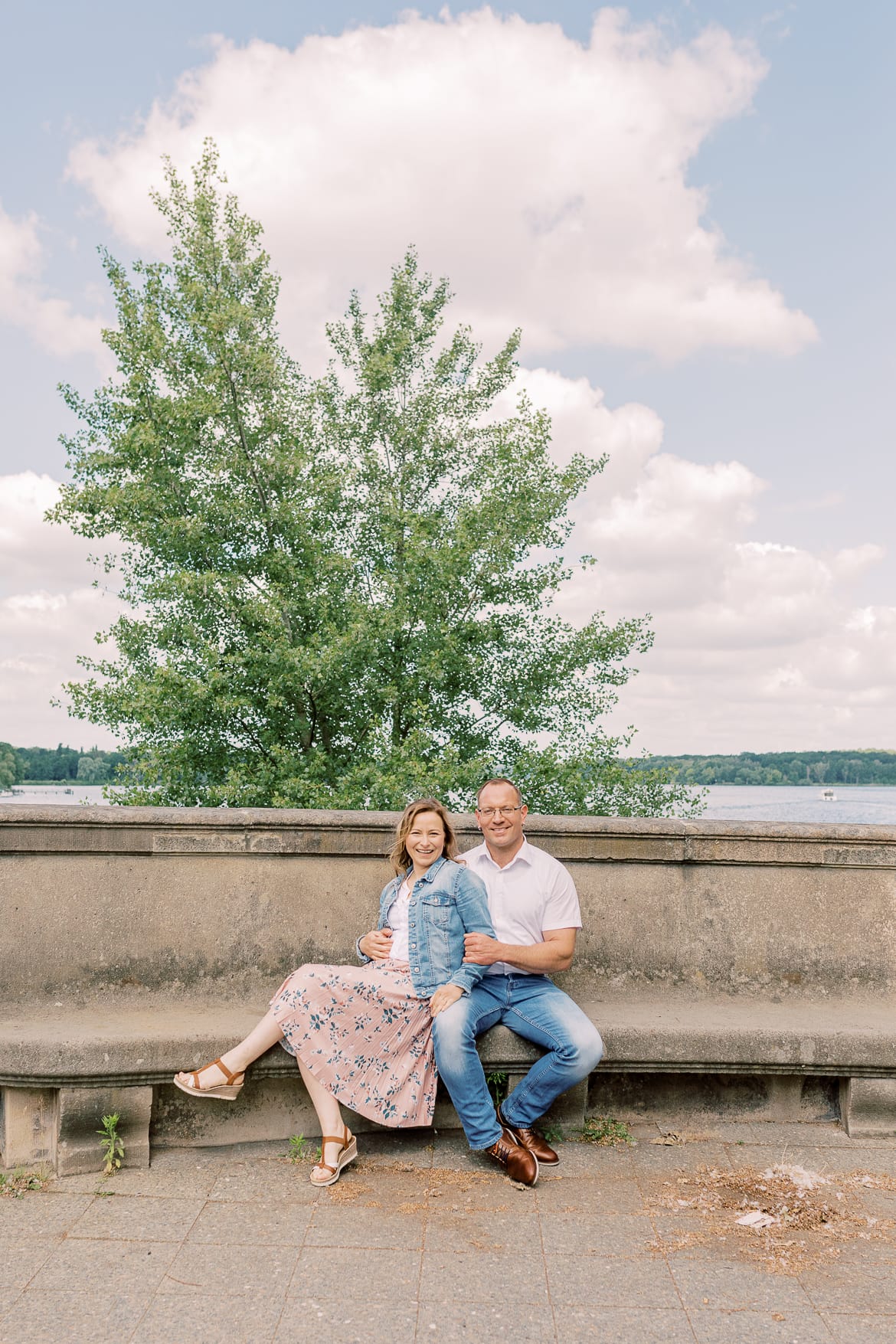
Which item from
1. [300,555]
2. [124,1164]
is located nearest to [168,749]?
[300,555]

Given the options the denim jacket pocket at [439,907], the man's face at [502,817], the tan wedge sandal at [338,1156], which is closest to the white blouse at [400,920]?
the denim jacket pocket at [439,907]

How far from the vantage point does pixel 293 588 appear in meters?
13.8

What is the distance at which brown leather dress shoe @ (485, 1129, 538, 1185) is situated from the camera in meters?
3.56

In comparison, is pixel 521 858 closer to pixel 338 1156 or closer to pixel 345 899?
pixel 345 899

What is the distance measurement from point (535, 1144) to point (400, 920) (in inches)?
38.0

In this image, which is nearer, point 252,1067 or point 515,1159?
point 515,1159

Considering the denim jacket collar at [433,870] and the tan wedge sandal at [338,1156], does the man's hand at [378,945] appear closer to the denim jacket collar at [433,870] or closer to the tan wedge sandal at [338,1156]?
the denim jacket collar at [433,870]

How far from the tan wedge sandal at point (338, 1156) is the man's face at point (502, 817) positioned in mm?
1200

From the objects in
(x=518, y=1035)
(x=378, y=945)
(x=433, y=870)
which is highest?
(x=433, y=870)

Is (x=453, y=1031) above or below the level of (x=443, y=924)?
below

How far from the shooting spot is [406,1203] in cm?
343

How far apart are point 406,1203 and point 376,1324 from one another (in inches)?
28.4

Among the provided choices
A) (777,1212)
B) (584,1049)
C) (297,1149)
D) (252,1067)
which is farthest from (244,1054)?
(777,1212)

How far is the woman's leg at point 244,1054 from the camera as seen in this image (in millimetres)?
3691
